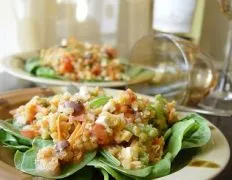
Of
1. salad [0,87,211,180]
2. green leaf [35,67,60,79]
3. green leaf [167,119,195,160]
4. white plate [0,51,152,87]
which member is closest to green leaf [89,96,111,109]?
salad [0,87,211,180]

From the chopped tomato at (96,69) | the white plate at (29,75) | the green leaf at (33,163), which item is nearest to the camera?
the green leaf at (33,163)

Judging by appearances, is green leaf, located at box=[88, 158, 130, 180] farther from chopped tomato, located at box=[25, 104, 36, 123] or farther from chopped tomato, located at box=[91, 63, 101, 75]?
chopped tomato, located at box=[91, 63, 101, 75]

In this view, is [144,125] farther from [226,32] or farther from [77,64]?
[226,32]

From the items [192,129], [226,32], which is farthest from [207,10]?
[192,129]

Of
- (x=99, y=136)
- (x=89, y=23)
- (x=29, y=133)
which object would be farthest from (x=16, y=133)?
(x=89, y=23)

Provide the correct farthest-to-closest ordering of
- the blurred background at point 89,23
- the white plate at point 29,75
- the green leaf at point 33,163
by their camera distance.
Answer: the blurred background at point 89,23 < the white plate at point 29,75 < the green leaf at point 33,163

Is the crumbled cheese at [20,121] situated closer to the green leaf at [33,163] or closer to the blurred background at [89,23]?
the green leaf at [33,163]

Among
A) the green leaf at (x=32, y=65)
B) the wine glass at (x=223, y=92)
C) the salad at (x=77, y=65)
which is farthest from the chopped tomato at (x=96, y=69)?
the wine glass at (x=223, y=92)
